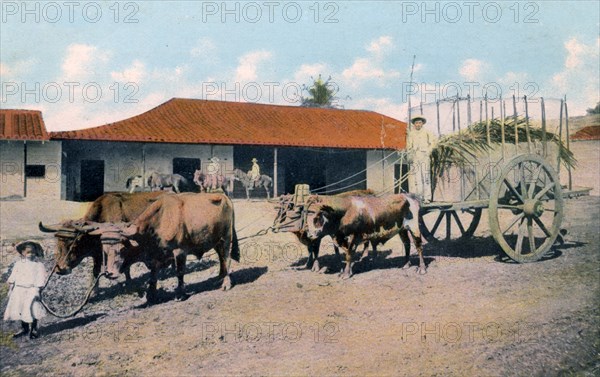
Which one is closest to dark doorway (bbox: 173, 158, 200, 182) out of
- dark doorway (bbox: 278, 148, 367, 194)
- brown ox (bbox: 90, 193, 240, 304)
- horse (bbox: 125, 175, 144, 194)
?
horse (bbox: 125, 175, 144, 194)

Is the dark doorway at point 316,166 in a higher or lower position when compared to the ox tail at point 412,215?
higher

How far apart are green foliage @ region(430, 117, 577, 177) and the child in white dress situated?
6.05 metres

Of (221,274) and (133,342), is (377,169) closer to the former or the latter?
(221,274)

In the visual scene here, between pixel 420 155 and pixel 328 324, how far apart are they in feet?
12.1

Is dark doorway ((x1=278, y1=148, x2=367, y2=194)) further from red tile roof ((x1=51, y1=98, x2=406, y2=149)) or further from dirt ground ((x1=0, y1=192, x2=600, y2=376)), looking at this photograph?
dirt ground ((x1=0, y1=192, x2=600, y2=376))

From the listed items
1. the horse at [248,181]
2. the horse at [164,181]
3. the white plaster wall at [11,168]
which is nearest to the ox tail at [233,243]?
the horse at [248,181]

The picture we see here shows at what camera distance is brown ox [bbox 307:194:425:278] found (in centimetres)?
634

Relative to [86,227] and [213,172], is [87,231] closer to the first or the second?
[86,227]

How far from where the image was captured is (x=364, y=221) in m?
6.73

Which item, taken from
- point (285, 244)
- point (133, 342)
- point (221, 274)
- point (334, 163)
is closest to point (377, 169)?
point (334, 163)

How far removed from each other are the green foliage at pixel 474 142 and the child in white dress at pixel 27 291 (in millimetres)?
6046

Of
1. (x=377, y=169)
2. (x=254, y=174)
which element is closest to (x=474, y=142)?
(x=254, y=174)

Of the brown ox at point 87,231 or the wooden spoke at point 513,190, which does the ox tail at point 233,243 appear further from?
the wooden spoke at point 513,190

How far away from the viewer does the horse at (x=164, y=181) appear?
8.36 m
